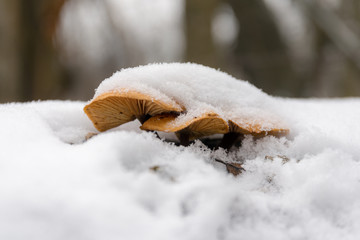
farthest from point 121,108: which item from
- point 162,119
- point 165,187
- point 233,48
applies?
point 233,48

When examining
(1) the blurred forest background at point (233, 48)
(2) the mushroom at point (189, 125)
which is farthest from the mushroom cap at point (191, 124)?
(1) the blurred forest background at point (233, 48)

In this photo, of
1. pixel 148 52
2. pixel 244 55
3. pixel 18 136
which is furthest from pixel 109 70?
pixel 18 136

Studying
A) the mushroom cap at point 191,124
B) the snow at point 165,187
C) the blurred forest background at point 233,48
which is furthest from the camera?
the blurred forest background at point 233,48

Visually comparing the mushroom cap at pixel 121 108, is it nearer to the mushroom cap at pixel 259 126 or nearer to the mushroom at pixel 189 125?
the mushroom at pixel 189 125

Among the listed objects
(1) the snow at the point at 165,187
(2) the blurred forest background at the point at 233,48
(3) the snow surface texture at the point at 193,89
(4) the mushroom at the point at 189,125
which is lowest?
(1) the snow at the point at 165,187

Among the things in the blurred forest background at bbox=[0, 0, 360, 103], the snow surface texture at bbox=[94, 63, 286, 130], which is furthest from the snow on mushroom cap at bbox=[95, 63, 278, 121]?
the blurred forest background at bbox=[0, 0, 360, 103]
